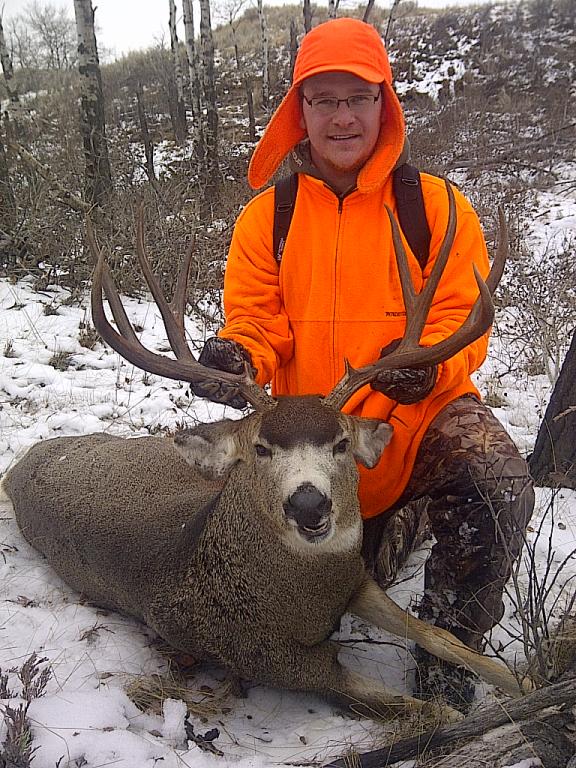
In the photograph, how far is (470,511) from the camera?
114 inches

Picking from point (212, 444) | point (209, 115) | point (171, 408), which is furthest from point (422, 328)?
point (209, 115)

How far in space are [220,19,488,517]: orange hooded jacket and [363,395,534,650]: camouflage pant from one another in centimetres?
15

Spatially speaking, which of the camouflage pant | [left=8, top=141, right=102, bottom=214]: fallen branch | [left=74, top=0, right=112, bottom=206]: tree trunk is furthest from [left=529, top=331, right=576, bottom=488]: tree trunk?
[left=74, top=0, right=112, bottom=206]: tree trunk

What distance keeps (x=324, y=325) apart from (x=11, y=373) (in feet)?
11.5

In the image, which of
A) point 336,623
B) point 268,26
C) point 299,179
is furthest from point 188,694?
point 268,26

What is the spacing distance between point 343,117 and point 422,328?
3.88 feet

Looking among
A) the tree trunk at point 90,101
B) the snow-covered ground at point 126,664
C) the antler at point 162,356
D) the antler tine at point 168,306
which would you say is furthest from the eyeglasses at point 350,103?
the tree trunk at point 90,101

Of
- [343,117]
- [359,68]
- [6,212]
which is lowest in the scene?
[6,212]

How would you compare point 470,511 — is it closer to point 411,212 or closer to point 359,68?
point 411,212

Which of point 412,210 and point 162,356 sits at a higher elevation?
point 412,210

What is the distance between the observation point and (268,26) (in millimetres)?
36594

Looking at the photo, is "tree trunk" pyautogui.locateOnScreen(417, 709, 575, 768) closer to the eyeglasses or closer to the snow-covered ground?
the snow-covered ground

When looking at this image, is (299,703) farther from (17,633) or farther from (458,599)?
(17,633)

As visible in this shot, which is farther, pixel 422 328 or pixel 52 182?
pixel 52 182
